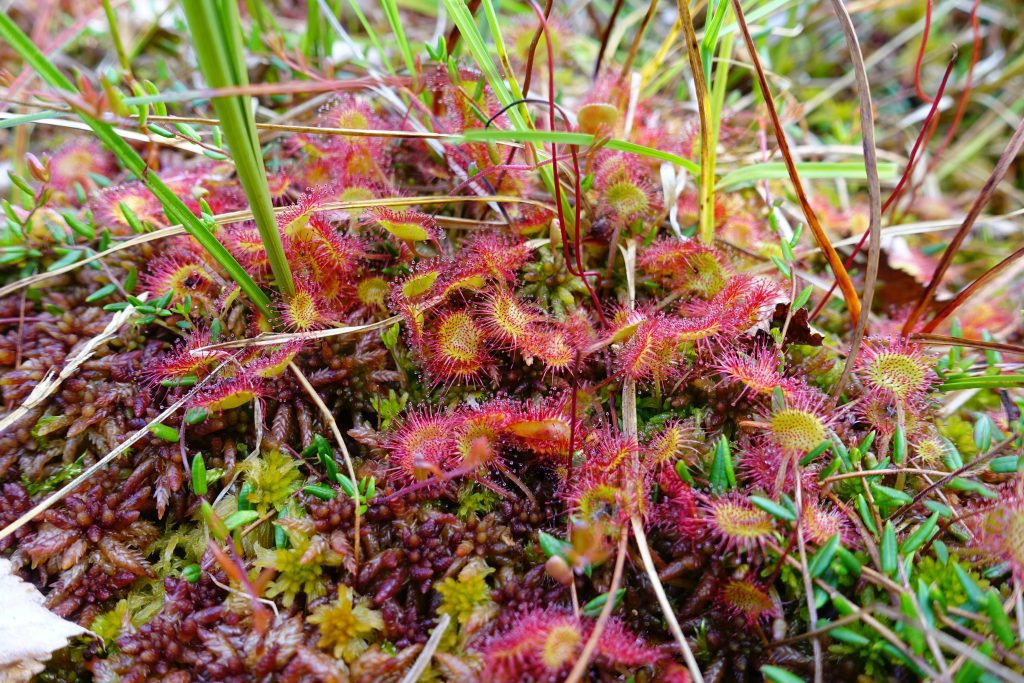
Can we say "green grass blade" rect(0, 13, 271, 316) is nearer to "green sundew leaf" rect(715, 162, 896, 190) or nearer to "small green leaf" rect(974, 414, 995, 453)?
"green sundew leaf" rect(715, 162, 896, 190)

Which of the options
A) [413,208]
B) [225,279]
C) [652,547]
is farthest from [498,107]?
[652,547]

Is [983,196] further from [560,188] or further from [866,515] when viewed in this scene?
[560,188]

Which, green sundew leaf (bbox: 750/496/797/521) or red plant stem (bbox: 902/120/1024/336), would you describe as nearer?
green sundew leaf (bbox: 750/496/797/521)

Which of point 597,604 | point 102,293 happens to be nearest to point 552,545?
point 597,604

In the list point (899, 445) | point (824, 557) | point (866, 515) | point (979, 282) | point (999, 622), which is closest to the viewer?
point (999, 622)

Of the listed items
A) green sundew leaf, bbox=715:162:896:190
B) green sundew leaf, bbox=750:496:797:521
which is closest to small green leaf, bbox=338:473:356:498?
green sundew leaf, bbox=750:496:797:521

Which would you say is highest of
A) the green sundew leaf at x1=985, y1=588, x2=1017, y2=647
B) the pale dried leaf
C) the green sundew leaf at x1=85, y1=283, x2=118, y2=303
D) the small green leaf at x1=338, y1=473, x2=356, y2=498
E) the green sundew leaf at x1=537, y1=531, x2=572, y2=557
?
the green sundew leaf at x1=85, y1=283, x2=118, y2=303

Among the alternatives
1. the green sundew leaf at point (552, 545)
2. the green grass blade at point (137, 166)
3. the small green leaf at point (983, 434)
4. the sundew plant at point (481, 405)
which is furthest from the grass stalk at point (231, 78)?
the small green leaf at point (983, 434)

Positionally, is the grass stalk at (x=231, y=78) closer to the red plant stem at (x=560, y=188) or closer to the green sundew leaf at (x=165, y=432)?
the green sundew leaf at (x=165, y=432)
